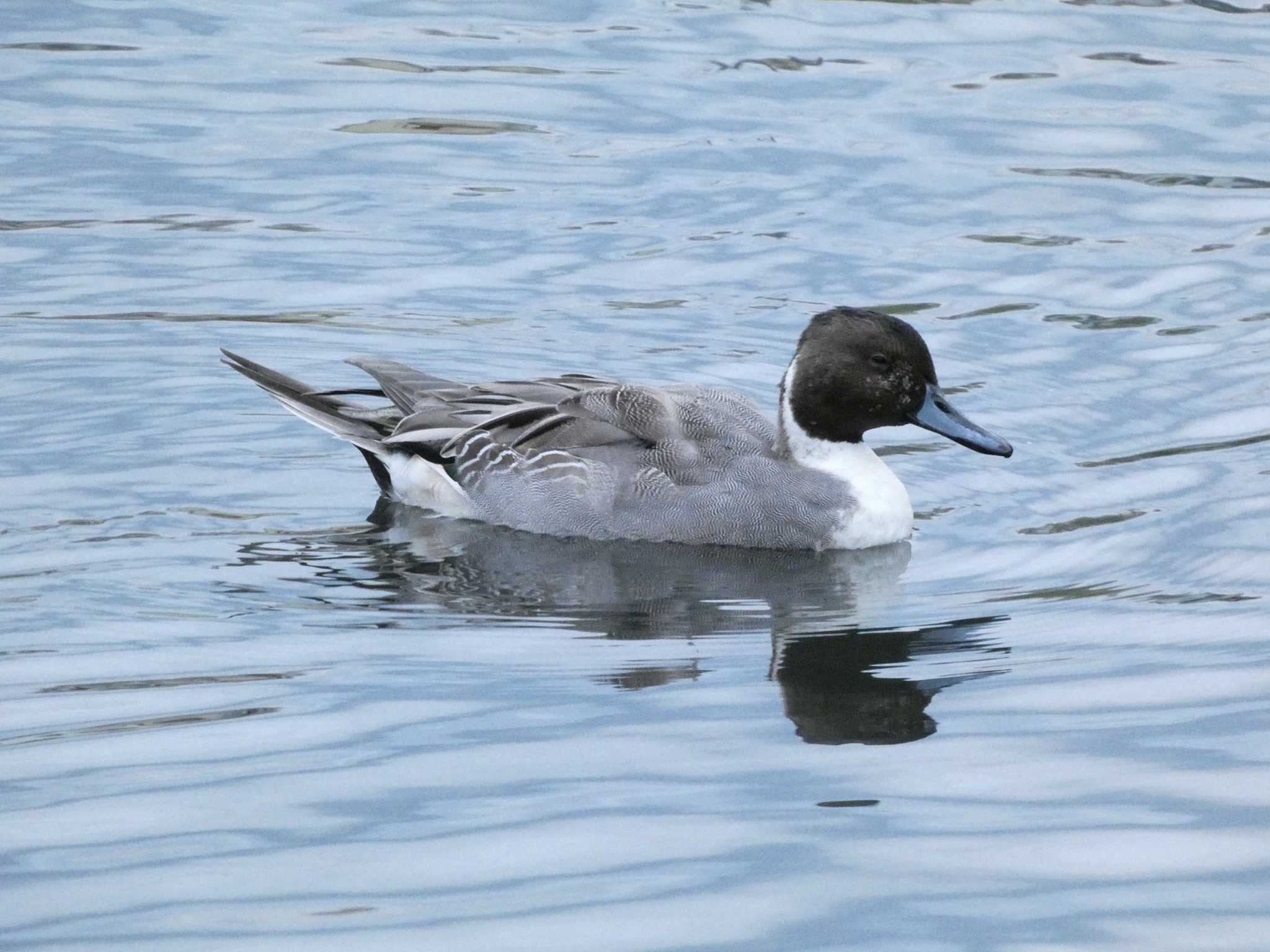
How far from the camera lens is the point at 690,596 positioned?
314 inches

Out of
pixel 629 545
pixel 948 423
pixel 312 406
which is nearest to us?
pixel 629 545

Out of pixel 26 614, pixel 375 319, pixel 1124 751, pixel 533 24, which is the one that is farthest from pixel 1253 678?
pixel 533 24

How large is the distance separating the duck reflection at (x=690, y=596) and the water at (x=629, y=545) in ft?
0.10

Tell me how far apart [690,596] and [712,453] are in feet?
3.18

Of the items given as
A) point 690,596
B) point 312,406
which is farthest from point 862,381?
point 312,406

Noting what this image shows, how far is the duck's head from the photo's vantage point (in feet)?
28.8

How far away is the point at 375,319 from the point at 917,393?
3605mm

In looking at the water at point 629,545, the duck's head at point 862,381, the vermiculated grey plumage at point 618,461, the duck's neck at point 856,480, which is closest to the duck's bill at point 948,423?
the duck's head at point 862,381

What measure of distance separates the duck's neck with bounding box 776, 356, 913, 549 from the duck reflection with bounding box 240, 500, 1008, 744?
0.27 ft

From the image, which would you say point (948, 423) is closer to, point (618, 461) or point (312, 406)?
point (618, 461)

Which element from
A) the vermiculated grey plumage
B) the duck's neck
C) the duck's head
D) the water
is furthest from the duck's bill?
the vermiculated grey plumage

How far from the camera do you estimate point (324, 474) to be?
9656mm

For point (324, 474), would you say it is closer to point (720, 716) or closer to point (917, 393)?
point (917, 393)

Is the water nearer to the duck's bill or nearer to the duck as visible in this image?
the duck
